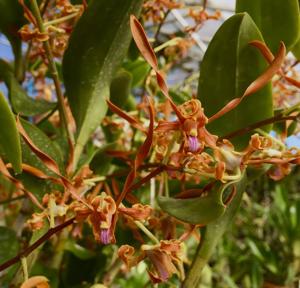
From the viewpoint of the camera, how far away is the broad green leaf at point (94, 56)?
1.52ft

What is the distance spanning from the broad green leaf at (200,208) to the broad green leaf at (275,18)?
175 millimetres

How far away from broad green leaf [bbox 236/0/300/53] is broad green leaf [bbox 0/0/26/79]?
27 cm

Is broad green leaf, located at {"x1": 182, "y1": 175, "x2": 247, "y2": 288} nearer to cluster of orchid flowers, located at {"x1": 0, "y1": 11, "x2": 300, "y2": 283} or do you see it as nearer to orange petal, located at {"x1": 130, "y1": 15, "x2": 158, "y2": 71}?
cluster of orchid flowers, located at {"x1": 0, "y1": 11, "x2": 300, "y2": 283}

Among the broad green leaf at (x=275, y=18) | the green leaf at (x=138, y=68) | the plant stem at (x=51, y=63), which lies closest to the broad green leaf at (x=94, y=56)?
the plant stem at (x=51, y=63)

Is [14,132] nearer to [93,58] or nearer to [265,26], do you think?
[93,58]

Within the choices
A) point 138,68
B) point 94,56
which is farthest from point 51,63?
point 138,68

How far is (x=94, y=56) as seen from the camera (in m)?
0.49

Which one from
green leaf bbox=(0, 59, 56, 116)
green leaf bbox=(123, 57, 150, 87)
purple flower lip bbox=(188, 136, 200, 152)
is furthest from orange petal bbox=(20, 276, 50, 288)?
green leaf bbox=(123, 57, 150, 87)

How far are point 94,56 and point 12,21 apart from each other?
17 cm

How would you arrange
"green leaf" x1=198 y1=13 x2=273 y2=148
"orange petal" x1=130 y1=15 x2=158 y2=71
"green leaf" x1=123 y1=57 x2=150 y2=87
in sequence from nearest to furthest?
"orange petal" x1=130 y1=15 x2=158 y2=71 → "green leaf" x1=198 y1=13 x2=273 y2=148 → "green leaf" x1=123 y1=57 x2=150 y2=87

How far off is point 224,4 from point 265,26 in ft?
12.6

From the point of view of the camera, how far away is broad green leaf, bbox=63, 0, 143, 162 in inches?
18.3

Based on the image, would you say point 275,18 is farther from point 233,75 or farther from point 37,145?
point 37,145

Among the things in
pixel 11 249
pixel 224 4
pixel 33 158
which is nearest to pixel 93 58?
pixel 33 158
